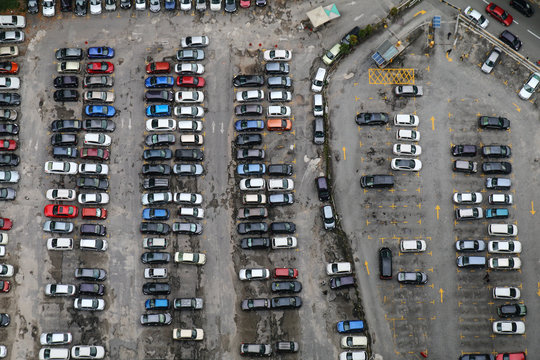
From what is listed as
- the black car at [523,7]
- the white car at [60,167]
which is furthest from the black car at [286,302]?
the black car at [523,7]

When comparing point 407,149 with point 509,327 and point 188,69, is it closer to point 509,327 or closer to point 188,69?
point 509,327

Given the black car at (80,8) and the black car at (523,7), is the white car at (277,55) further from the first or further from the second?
the black car at (523,7)

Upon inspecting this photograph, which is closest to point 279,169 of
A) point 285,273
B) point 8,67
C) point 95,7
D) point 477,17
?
point 285,273

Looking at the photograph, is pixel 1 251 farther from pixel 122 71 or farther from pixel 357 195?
pixel 357 195

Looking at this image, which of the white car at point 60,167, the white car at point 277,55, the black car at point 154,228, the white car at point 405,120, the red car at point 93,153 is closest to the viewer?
the black car at point 154,228

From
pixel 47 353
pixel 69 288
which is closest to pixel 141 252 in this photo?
pixel 69 288

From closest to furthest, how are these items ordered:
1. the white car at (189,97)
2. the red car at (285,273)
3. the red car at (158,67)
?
the red car at (285,273)
the white car at (189,97)
the red car at (158,67)

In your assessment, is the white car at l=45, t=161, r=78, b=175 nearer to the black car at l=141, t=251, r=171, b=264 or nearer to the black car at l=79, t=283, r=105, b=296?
the black car at l=141, t=251, r=171, b=264
